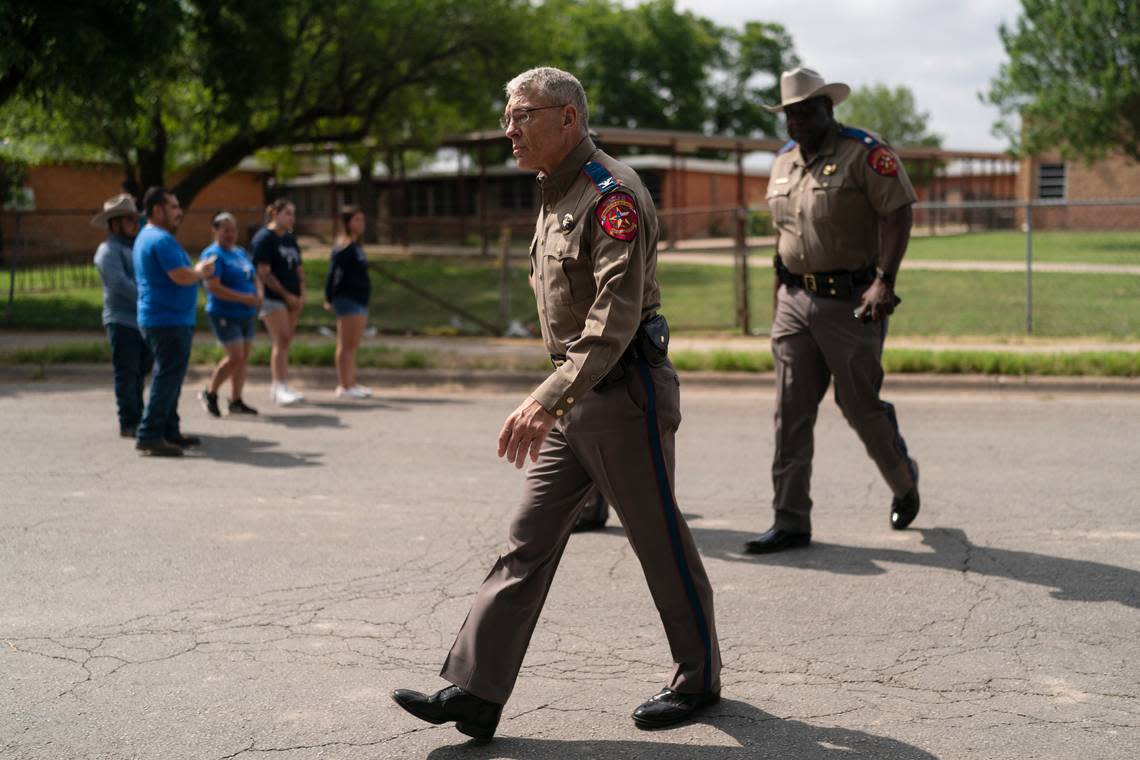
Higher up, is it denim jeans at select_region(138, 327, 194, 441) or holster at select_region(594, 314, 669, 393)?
holster at select_region(594, 314, 669, 393)

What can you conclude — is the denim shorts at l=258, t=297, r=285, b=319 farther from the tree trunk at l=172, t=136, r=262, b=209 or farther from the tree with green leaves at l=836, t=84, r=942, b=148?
the tree with green leaves at l=836, t=84, r=942, b=148

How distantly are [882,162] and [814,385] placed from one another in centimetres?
110

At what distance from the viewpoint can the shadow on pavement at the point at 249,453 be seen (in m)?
8.35

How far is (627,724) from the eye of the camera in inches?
156

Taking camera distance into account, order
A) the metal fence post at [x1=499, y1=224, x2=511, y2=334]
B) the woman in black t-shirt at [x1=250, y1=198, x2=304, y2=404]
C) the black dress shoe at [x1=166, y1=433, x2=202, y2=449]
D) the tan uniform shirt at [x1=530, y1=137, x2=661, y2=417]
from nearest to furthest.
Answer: the tan uniform shirt at [x1=530, y1=137, x2=661, y2=417] → the black dress shoe at [x1=166, y1=433, x2=202, y2=449] → the woman in black t-shirt at [x1=250, y1=198, x2=304, y2=404] → the metal fence post at [x1=499, y1=224, x2=511, y2=334]

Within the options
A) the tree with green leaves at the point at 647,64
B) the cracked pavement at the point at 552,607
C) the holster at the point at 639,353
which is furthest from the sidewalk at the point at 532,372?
the tree with green leaves at the point at 647,64

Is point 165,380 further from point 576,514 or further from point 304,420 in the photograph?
point 576,514

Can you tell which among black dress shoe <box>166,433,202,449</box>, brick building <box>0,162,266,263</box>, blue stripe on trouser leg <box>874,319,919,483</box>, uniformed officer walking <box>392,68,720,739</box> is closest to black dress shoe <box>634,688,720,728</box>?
uniformed officer walking <box>392,68,720,739</box>

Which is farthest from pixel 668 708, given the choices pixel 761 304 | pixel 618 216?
pixel 761 304

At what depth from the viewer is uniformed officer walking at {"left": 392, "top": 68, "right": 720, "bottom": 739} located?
11.8ft

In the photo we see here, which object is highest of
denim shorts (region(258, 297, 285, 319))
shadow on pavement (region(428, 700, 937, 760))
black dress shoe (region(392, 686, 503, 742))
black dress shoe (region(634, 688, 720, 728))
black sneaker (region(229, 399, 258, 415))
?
denim shorts (region(258, 297, 285, 319))

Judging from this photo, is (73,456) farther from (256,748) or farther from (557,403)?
(557,403)

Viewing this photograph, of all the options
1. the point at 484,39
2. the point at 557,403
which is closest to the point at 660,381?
the point at 557,403

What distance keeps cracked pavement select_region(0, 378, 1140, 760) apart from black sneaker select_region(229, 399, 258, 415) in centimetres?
158
